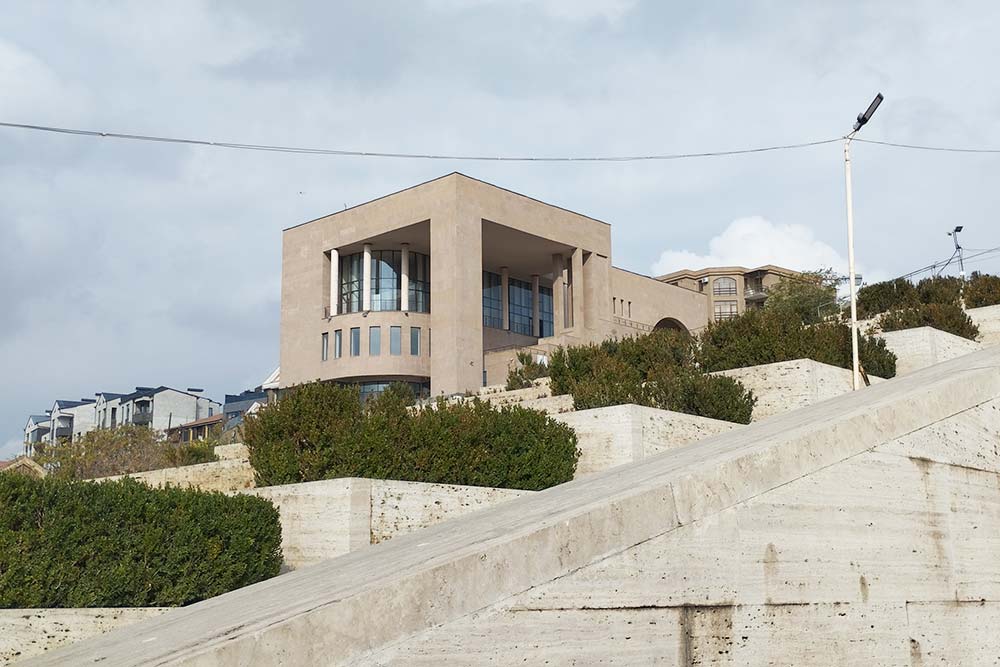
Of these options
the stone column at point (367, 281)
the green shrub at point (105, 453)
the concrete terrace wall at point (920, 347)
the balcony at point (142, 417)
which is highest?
the stone column at point (367, 281)

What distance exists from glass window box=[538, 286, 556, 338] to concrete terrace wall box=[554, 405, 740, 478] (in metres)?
48.6

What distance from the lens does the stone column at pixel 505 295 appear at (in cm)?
5925

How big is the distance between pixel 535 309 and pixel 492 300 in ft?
11.0

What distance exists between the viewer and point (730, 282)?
319ft

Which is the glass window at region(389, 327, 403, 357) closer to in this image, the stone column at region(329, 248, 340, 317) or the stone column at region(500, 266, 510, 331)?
the stone column at region(329, 248, 340, 317)

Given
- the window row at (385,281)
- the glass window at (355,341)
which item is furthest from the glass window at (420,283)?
the glass window at (355,341)

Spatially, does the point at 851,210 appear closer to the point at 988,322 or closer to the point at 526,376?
the point at 988,322

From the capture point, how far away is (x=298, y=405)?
1232 cm

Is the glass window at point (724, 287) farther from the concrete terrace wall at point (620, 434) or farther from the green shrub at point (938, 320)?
the concrete terrace wall at point (620, 434)

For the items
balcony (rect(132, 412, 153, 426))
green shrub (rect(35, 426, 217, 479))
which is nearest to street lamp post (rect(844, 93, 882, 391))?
green shrub (rect(35, 426, 217, 479))

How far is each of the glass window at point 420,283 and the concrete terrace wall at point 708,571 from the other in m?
47.8

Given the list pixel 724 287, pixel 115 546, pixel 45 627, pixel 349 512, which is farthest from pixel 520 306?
pixel 45 627

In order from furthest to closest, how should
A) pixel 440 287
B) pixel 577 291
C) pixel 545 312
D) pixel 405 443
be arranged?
1. pixel 545 312
2. pixel 577 291
3. pixel 440 287
4. pixel 405 443

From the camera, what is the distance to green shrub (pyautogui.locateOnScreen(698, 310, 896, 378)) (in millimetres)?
17078
